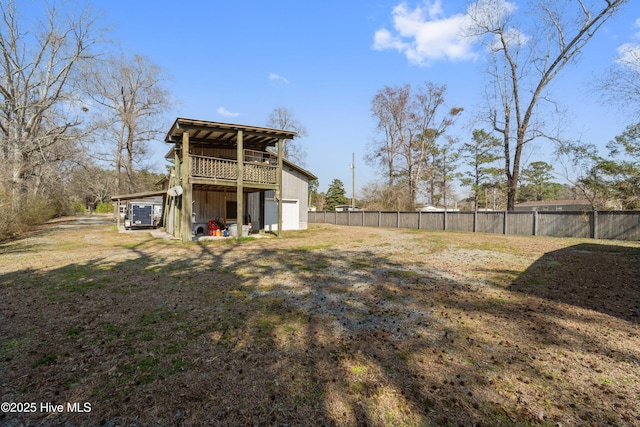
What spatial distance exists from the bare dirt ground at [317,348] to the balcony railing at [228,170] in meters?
6.58

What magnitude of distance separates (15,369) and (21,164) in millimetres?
18876

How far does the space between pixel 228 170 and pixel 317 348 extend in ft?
37.3

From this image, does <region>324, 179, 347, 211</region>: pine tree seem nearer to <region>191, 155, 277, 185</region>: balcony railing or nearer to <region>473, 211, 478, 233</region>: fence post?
<region>473, 211, 478, 233</region>: fence post

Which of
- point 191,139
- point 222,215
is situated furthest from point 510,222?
point 191,139

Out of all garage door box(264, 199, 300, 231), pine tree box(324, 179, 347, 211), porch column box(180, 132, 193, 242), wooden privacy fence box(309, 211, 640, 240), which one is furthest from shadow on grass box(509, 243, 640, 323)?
pine tree box(324, 179, 347, 211)

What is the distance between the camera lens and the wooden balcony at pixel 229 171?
1270 centimetres

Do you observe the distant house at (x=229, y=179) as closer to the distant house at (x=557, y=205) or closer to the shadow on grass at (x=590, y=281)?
the shadow on grass at (x=590, y=281)

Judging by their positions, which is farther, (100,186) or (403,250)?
(100,186)

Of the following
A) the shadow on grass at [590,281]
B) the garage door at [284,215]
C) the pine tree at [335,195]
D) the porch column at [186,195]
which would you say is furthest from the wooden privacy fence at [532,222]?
the pine tree at [335,195]

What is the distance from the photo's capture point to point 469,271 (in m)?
7.34

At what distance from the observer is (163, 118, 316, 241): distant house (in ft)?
41.1

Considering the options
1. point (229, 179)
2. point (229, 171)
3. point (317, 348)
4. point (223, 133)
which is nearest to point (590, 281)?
point (317, 348)

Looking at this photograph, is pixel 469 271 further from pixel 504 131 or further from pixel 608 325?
pixel 504 131

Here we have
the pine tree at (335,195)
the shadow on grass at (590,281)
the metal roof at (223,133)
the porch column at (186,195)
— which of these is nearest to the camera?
the shadow on grass at (590,281)
